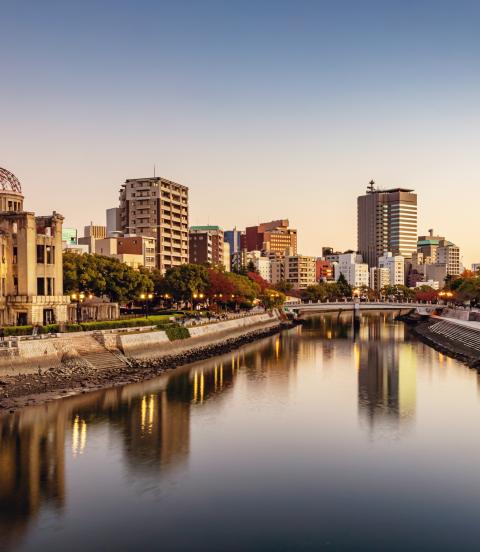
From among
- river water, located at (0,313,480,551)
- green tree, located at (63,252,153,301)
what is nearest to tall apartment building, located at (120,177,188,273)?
green tree, located at (63,252,153,301)

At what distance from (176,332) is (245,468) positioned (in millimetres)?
41541

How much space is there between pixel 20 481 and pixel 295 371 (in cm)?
4226

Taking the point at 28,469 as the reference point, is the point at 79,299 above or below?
above

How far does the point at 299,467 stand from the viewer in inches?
1373

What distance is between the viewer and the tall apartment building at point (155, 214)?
472 ft

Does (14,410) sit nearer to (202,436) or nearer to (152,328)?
(202,436)

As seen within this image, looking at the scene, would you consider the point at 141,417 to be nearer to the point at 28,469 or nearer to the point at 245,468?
the point at 28,469

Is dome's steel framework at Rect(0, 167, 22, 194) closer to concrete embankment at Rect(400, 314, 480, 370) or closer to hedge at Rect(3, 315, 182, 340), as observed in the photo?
hedge at Rect(3, 315, 182, 340)

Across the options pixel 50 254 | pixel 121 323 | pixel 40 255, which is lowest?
pixel 121 323

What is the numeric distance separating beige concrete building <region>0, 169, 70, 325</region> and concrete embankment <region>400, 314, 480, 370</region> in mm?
49382

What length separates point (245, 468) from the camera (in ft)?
113

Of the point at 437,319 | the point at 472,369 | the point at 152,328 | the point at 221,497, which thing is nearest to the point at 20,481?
the point at 221,497

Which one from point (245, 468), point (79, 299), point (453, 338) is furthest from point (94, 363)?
point (453, 338)

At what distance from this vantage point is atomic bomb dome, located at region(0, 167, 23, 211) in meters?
71.6
